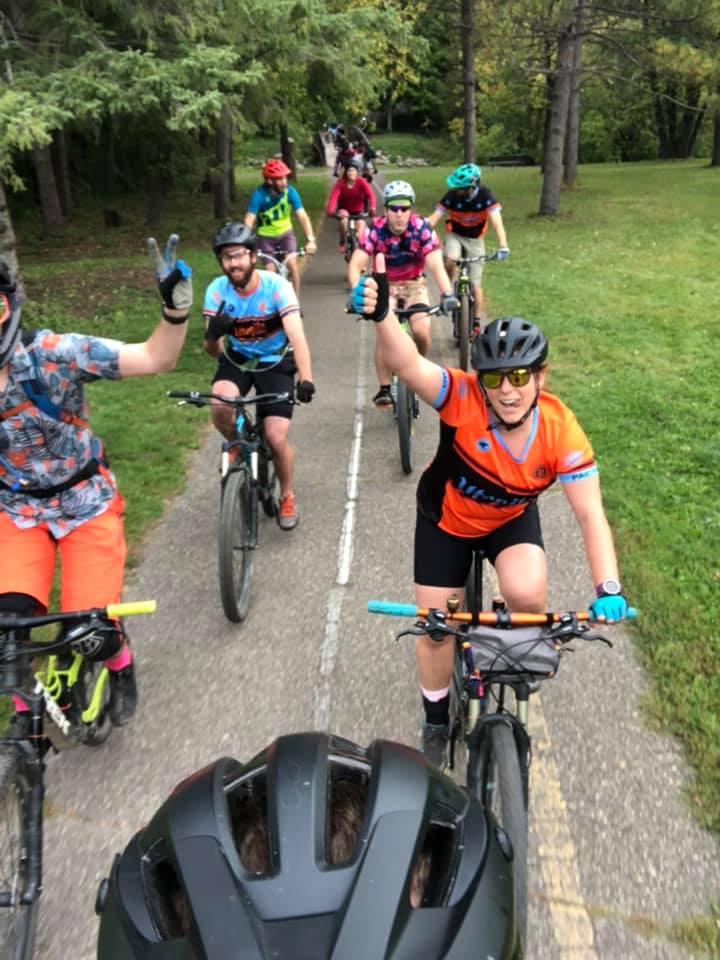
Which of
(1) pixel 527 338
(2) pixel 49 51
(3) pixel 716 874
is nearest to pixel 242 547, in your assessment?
(1) pixel 527 338

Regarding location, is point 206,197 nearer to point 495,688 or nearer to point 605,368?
point 605,368

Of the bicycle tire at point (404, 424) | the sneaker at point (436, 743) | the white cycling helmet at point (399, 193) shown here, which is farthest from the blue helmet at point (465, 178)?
the sneaker at point (436, 743)

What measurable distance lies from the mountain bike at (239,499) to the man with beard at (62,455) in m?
1.14

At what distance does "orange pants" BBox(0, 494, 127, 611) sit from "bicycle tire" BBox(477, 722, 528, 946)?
1.65m

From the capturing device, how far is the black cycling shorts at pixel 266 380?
17.1ft

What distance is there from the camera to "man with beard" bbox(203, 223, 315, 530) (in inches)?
193

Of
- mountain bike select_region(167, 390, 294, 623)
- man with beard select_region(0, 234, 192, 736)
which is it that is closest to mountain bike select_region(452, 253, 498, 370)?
mountain bike select_region(167, 390, 294, 623)

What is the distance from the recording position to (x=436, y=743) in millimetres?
3250

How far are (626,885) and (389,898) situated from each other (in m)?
2.04

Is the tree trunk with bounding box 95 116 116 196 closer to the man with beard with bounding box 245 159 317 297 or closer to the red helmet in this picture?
the man with beard with bounding box 245 159 317 297

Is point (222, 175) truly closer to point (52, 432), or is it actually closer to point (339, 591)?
point (339, 591)

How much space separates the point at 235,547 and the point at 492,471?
6.94 ft

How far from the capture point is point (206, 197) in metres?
26.2

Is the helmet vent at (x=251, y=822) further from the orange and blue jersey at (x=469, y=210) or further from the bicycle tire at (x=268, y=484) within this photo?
the orange and blue jersey at (x=469, y=210)
